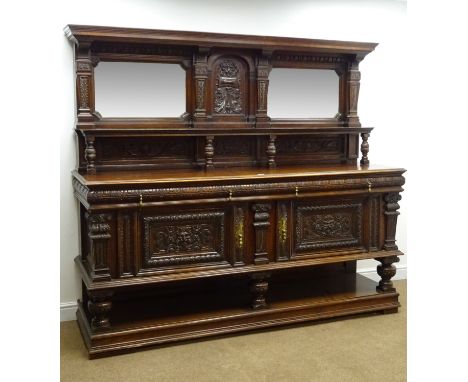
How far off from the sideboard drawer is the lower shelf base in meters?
0.36

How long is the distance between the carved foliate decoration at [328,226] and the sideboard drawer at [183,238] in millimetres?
517

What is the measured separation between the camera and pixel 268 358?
3092 mm

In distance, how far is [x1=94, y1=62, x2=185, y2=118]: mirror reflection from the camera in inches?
139

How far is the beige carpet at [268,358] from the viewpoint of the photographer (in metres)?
2.88

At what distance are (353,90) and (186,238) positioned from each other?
1834mm

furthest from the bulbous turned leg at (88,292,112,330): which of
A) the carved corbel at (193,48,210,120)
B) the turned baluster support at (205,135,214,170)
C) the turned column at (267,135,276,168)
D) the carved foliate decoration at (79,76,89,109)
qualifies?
the turned column at (267,135,276,168)

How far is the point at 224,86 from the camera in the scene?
3.83 m

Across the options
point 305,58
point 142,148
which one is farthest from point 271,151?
point 142,148

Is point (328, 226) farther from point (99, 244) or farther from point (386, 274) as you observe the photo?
point (99, 244)

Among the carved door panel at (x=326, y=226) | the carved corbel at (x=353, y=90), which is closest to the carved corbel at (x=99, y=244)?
the carved door panel at (x=326, y=226)

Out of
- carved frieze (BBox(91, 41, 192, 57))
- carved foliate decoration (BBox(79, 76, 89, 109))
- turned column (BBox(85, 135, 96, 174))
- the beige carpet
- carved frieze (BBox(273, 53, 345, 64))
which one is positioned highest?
carved frieze (BBox(273, 53, 345, 64))

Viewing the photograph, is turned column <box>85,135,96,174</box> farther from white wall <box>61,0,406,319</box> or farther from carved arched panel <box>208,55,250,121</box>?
carved arched panel <box>208,55,250,121</box>

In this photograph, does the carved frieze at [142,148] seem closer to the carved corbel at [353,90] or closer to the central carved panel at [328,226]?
the central carved panel at [328,226]
